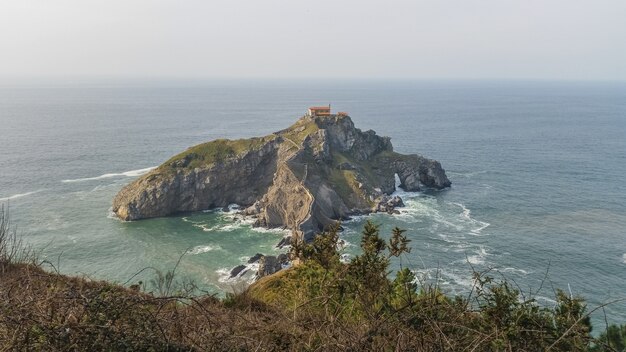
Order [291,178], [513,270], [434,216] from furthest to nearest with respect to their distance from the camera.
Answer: [291,178]
[434,216]
[513,270]

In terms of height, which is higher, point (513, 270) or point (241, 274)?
point (513, 270)

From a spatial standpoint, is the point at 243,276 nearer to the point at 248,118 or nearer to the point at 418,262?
the point at 418,262

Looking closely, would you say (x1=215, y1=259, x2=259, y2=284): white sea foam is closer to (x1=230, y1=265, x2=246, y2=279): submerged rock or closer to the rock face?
(x1=230, y1=265, x2=246, y2=279): submerged rock

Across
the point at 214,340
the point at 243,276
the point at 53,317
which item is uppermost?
the point at 53,317

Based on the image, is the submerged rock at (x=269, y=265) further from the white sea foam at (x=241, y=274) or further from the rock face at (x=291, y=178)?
the rock face at (x=291, y=178)

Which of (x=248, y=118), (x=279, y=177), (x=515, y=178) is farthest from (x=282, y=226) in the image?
(x=248, y=118)

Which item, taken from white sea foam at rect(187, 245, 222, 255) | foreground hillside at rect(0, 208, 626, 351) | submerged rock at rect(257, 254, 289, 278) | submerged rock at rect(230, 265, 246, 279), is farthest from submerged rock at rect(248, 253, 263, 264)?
foreground hillside at rect(0, 208, 626, 351)

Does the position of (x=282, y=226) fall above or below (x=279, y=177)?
below

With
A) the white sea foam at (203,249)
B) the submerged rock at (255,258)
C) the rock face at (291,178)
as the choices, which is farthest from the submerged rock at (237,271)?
the rock face at (291,178)

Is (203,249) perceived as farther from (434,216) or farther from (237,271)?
(434,216)

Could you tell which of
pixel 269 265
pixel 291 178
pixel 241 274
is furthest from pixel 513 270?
pixel 291 178
